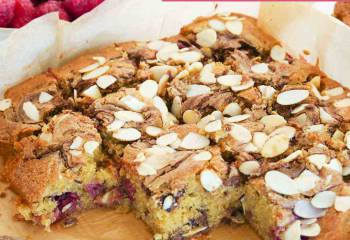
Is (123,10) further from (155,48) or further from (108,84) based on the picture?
(108,84)

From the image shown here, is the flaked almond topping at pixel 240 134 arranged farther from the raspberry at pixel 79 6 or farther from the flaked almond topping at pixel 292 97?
the raspberry at pixel 79 6

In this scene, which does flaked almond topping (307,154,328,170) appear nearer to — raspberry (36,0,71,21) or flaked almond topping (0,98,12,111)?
flaked almond topping (0,98,12,111)

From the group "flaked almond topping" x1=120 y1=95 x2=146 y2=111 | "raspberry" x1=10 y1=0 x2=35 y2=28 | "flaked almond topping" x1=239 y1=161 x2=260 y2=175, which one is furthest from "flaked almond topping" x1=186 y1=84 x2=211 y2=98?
"raspberry" x1=10 y1=0 x2=35 y2=28

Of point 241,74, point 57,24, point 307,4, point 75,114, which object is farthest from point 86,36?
point 307,4

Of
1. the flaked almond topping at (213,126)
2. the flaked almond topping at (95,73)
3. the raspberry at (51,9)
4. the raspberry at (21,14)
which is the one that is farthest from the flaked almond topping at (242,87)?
the raspberry at (21,14)

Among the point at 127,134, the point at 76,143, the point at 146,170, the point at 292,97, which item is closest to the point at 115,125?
the point at 127,134

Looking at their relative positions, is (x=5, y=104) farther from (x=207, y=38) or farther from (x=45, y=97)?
(x=207, y=38)
